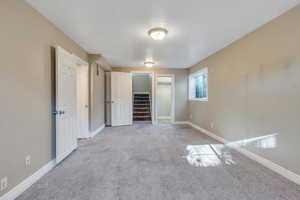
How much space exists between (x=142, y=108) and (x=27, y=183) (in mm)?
6605

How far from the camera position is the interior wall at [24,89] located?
176cm

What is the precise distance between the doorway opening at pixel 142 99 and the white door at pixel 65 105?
14.2ft

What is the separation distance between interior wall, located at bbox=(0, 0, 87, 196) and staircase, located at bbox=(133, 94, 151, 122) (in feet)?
17.5

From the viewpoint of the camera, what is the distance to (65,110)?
2.97m

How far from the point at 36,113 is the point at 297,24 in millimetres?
3768

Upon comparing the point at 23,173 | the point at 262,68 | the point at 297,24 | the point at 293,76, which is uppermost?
the point at 297,24

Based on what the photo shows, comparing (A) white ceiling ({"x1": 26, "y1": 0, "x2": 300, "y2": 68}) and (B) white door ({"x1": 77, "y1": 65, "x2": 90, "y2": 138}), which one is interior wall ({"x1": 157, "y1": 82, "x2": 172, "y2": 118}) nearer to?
(B) white door ({"x1": 77, "y1": 65, "x2": 90, "y2": 138})

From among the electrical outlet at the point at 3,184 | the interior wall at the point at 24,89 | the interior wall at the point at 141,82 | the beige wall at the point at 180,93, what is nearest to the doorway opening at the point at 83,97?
the interior wall at the point at 24,89

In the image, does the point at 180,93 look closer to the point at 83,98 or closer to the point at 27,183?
the point at 83,98

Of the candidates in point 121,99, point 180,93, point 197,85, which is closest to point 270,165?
point 197,85

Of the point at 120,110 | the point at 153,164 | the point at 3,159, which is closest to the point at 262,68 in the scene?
the point at 153,164

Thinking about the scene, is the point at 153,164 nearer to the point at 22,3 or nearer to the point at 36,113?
the point at 36,113

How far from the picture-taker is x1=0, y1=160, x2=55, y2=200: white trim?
180 cm

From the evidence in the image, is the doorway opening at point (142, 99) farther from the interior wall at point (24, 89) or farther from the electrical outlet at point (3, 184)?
the electrical outlet at point (3, 184)
